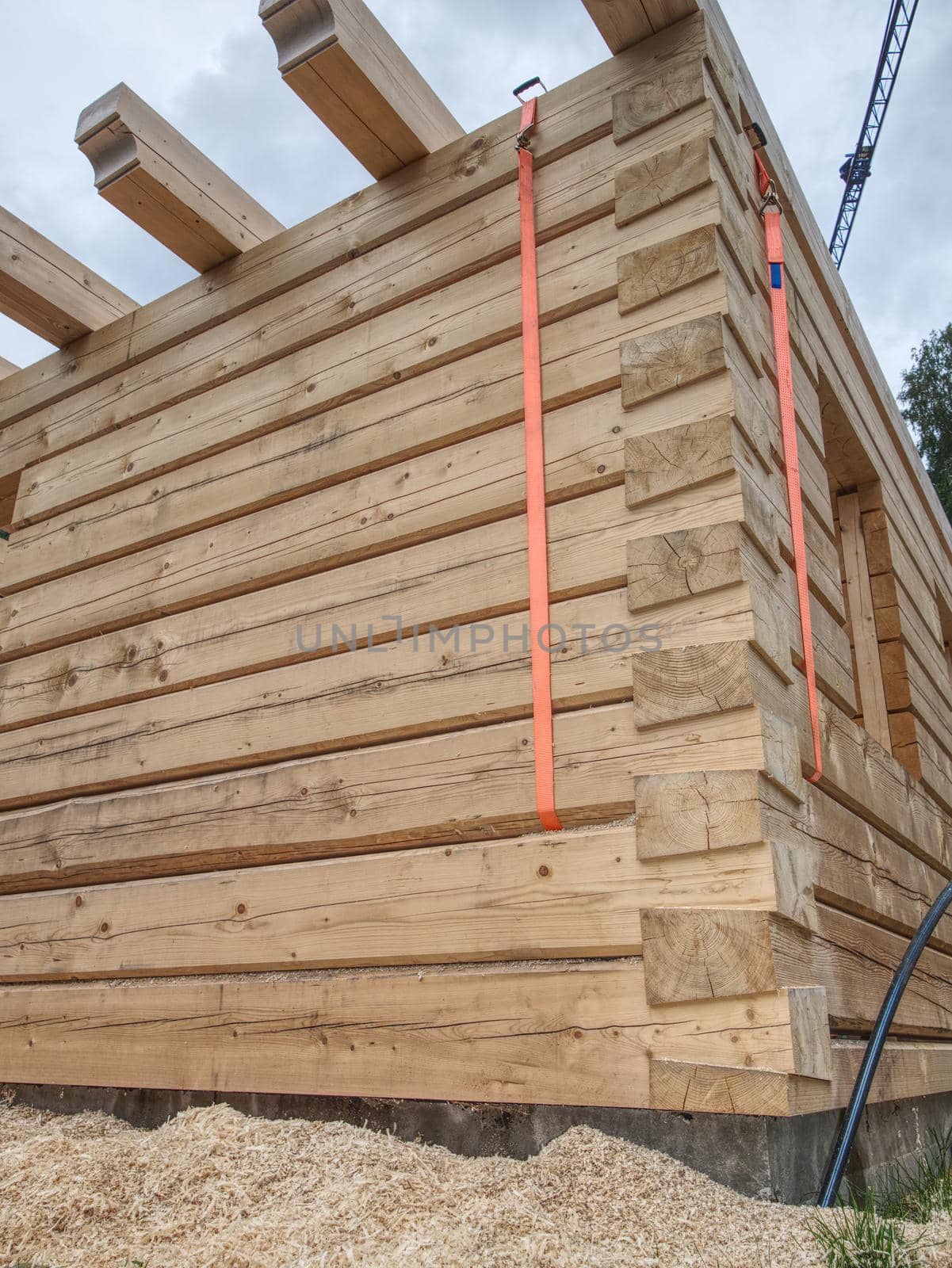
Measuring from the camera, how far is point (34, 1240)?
1.79 metres

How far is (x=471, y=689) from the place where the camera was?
8.38 feet

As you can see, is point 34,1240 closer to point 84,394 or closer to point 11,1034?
point 11,1034

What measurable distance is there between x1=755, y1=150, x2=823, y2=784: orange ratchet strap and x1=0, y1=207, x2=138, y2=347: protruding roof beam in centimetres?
276

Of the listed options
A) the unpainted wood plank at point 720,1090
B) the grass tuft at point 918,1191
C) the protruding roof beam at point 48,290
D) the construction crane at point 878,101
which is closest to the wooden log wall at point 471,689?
the unpainted wood plank at point 720,1090

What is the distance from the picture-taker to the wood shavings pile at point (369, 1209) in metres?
1.62

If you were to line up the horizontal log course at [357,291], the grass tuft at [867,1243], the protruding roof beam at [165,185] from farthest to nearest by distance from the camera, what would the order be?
the protruding roof beam at [165,185] < the horizontal log course at [357,291] < the grass tuft at [867,1243]

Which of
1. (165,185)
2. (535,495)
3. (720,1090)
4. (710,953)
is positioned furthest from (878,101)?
(720,1090)

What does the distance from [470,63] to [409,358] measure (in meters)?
93.8

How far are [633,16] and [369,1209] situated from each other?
3.12 meters

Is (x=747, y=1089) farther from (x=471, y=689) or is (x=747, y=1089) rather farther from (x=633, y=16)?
(x=633, y=16)

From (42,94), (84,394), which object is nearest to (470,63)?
(42,94)

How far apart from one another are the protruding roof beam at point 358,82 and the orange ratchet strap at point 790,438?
1.13 meters

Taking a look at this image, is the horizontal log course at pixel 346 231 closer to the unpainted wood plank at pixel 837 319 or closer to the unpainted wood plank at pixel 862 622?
the unpainted wood plank at pixel 837 319

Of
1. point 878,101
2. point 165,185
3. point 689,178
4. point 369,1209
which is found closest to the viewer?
point 369,1209
